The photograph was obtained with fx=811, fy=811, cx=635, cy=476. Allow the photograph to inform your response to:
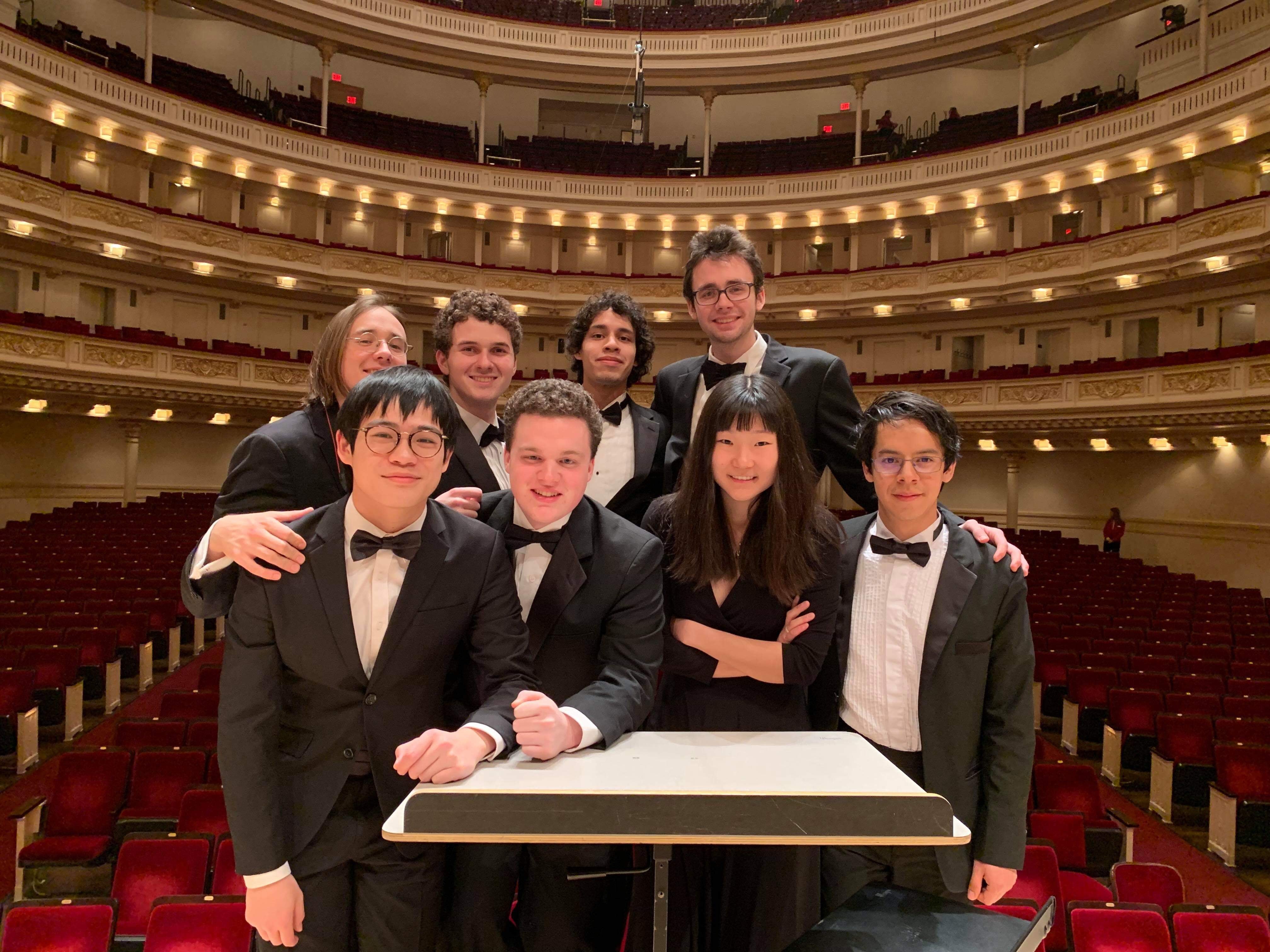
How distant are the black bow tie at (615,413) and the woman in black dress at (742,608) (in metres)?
0.73

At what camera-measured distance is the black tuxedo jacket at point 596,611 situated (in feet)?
6.14

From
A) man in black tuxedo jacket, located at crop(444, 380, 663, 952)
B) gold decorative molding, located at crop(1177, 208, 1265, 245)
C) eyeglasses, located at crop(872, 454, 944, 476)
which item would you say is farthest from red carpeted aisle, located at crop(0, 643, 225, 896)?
gold decorative molding, located at crop(1177, 208, 1265, 245)

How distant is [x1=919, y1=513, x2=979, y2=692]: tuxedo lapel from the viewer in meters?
1.95

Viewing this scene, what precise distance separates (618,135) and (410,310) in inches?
318

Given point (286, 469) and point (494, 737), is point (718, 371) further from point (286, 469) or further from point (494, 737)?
point (494, 737)

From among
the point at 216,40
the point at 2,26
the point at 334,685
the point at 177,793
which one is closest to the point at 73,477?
the point at 2,26

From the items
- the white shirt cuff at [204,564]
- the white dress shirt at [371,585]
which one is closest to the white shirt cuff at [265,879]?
the white dress shirt at [371,585]

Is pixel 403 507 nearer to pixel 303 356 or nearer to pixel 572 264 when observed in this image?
pixel 303 356

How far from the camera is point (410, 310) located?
19.7m

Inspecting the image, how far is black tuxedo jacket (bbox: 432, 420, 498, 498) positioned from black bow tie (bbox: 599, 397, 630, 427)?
0.45m

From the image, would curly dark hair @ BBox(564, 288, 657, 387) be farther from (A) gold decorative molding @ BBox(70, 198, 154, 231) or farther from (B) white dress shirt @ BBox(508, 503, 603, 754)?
(A) gold decorative molding @ BBox(70, 198, 154, 231)

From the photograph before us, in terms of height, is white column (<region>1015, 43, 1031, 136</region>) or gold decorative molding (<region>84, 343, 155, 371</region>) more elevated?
white column (<region>1015, 43, 1031, 136</region>)

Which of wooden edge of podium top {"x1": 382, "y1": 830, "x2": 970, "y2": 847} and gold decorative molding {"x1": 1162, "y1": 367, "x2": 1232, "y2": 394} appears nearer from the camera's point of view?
wooden edge of podium top {"x1": 382, "y1": 830, "x2": 970, "y2": 847}

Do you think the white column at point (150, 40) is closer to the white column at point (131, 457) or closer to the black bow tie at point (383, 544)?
the white column at point (131, 457)
